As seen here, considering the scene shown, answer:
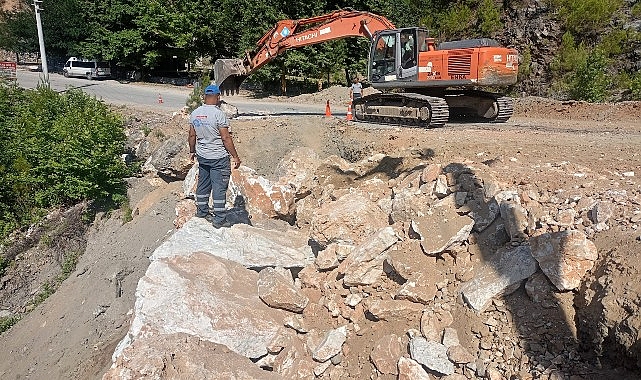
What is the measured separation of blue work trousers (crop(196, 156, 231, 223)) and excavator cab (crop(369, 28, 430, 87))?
→ 19.2 feet

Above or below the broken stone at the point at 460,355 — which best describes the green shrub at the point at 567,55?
above

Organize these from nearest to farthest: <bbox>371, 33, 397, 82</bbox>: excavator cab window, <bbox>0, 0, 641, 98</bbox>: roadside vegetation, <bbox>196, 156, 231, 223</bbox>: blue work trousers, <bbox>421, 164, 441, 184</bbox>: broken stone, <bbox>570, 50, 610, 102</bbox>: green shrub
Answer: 1. <bbox>196, 156, 231, 223</bbox>: blue work trousers
2. <bbox>421, 164, 441, 184</bbox>: broken stone
3. <bbox>371, 33, 397, 82</bbox>: excavator cab window
4. <bbox>570, 50, 610, 102</bbox>: green shrub
5. <bbox>0, 0, 641, 98</bbox>: roadside vegetation

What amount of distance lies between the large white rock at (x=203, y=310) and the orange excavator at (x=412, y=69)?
6234mm

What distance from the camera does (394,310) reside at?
4.29 metres

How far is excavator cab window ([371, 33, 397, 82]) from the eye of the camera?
33.6 feet

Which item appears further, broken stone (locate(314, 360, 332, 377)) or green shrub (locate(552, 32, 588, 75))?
green shrub (locate(552, 32, 588, 75))

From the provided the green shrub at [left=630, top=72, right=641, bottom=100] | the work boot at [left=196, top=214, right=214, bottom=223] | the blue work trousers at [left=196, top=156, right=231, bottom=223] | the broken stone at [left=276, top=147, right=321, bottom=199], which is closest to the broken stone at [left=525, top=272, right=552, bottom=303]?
the blue work trousers at [left=196, top=156, right=231, bottom=223]

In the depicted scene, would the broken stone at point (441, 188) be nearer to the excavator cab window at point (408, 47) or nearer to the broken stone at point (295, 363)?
the broken stone at point (295, 363)

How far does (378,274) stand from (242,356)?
1.53m

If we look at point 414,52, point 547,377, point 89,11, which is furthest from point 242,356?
point 89,11

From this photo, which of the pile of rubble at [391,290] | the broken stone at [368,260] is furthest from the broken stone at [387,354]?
the broken stone at [368,260]

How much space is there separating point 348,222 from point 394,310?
4.47ft

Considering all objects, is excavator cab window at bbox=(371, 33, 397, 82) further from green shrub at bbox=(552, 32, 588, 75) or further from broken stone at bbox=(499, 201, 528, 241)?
green shrub at bbox=(552, 32, 588, 75)

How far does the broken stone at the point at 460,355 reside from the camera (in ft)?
12.2
